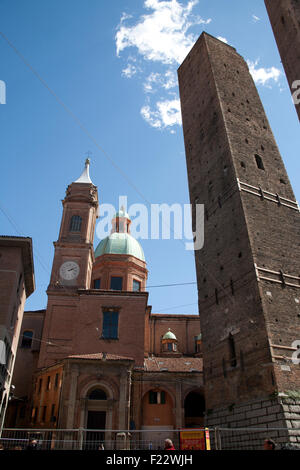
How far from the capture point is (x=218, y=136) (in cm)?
2128

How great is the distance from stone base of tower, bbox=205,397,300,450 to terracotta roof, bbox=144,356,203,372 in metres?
12.8

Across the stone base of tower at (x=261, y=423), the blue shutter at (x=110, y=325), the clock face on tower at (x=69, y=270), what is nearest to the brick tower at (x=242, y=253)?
the stone base of tower at (x=261, y=423)

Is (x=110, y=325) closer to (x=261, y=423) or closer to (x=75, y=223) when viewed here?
(x=75, y=223)

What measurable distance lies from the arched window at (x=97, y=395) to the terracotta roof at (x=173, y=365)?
4240 mm

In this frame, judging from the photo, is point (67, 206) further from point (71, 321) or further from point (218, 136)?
point (218, 136)

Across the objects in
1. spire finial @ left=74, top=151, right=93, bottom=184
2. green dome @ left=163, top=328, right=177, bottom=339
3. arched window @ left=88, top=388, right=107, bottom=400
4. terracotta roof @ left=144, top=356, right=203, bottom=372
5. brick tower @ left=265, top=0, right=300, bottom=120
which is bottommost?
arched window @ left=88, top=388, right=107, bottom=400

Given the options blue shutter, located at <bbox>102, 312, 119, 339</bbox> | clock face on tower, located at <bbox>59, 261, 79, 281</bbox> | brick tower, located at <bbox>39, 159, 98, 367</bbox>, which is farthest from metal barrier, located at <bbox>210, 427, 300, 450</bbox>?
clock face on tower, located at <bbox>59, 261, 79, 281</bbox>

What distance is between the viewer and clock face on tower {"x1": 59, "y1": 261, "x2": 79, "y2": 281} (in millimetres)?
32031

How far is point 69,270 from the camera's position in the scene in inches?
1272

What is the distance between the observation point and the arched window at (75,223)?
34344mm

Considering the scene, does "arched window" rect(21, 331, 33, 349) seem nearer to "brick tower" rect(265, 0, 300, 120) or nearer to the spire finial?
the spire finial

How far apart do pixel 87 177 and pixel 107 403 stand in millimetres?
23008

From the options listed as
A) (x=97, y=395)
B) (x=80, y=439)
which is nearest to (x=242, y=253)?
(x=80, y=439)

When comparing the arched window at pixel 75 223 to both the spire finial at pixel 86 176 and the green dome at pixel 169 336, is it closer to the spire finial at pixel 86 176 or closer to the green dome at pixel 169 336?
the spire finial at pixel 86 176
